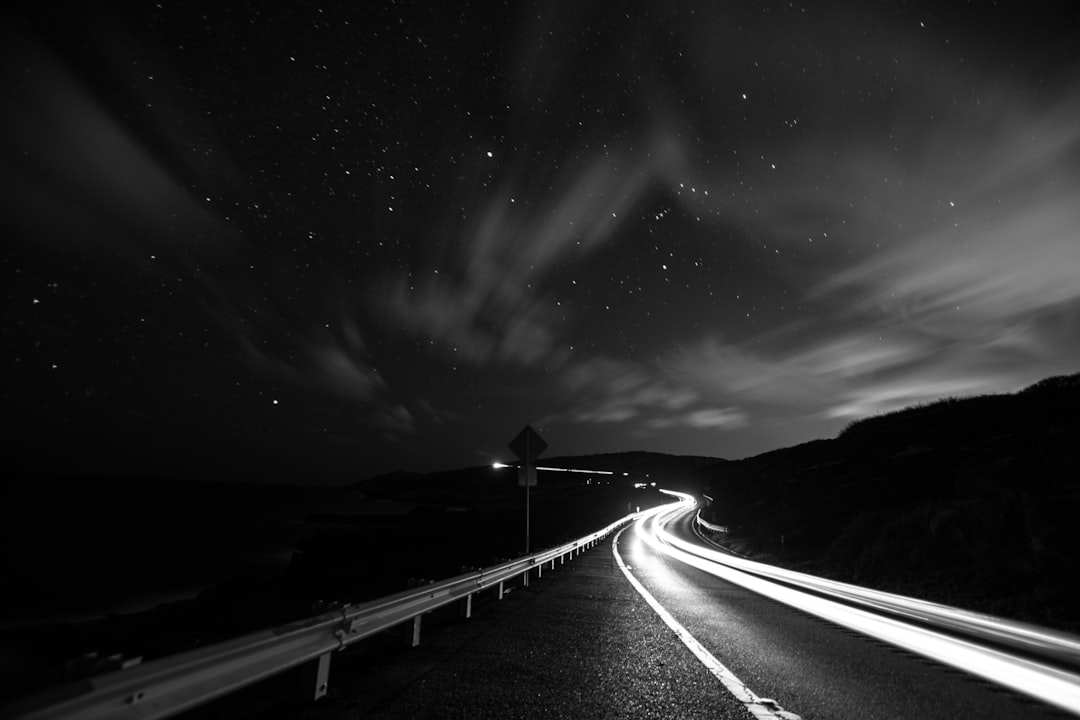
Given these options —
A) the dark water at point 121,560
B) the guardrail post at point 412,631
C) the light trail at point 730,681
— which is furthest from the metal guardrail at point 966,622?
the dark water at point 121,560

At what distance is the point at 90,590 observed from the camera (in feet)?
149

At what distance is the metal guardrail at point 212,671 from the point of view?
2170 mm

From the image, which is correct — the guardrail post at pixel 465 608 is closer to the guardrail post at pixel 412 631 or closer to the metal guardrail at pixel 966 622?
the guardrail post at pixel 412 631

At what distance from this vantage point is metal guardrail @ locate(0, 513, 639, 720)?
217cm

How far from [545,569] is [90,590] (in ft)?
164

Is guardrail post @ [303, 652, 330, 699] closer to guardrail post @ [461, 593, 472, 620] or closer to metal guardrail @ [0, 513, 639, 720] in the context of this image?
metal guardrail @ [0, 513, 639, 720]

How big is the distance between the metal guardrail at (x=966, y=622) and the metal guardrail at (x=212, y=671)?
5963 mm

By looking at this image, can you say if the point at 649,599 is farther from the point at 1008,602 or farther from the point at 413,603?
the point at 1008,602

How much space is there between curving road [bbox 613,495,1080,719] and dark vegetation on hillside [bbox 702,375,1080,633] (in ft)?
16.0

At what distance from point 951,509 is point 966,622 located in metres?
11.8

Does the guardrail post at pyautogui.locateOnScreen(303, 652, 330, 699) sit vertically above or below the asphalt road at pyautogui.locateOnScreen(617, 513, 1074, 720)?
above

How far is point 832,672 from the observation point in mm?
5098

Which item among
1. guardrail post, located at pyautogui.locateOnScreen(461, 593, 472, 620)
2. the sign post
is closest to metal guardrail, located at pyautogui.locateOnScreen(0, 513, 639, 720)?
guardrail post, located at pyautogui.locateOnScreen(461, 593, 472, 620)

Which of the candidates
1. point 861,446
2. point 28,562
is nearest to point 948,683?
point 861,446
